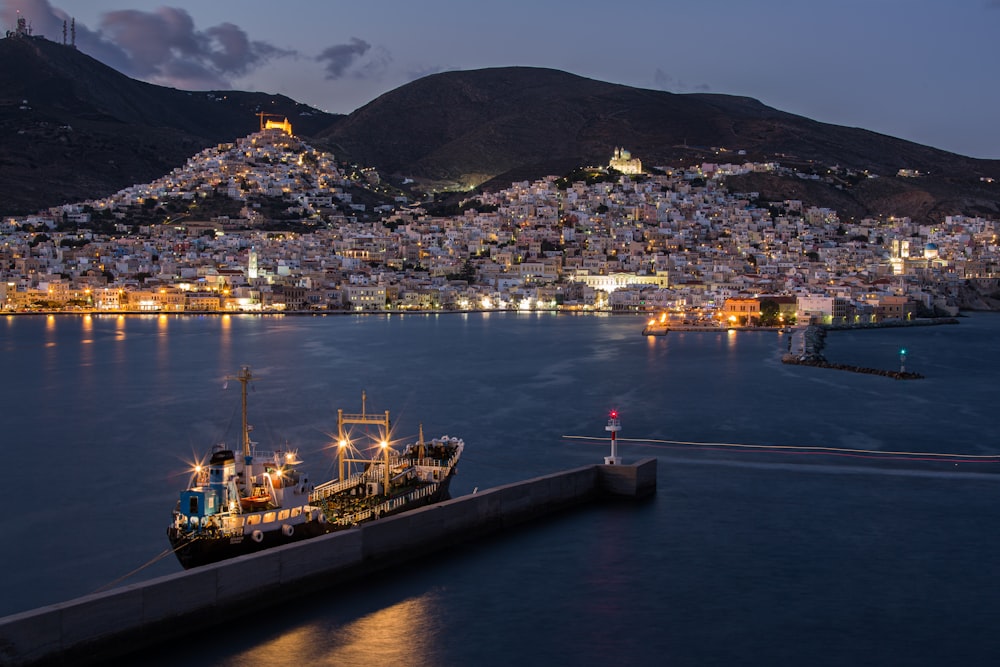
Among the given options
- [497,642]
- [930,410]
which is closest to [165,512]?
[497,642]

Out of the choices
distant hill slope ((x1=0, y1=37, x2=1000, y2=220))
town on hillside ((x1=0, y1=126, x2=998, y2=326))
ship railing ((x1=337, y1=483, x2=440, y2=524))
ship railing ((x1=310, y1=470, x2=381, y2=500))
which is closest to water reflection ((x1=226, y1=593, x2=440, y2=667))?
ship railing ((x1=337, y1=483, x2=440, y2=524))

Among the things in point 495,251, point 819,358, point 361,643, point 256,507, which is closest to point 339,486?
point 256,507

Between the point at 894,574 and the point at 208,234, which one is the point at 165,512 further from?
the point at 208,234

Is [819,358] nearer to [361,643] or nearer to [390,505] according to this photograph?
[390,505]

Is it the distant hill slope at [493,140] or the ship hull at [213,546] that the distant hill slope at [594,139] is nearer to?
the distant hill slope at [493,140]

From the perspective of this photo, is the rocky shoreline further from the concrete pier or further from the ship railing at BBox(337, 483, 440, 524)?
the ship railing at BBox(337, 483, 440, 524)
